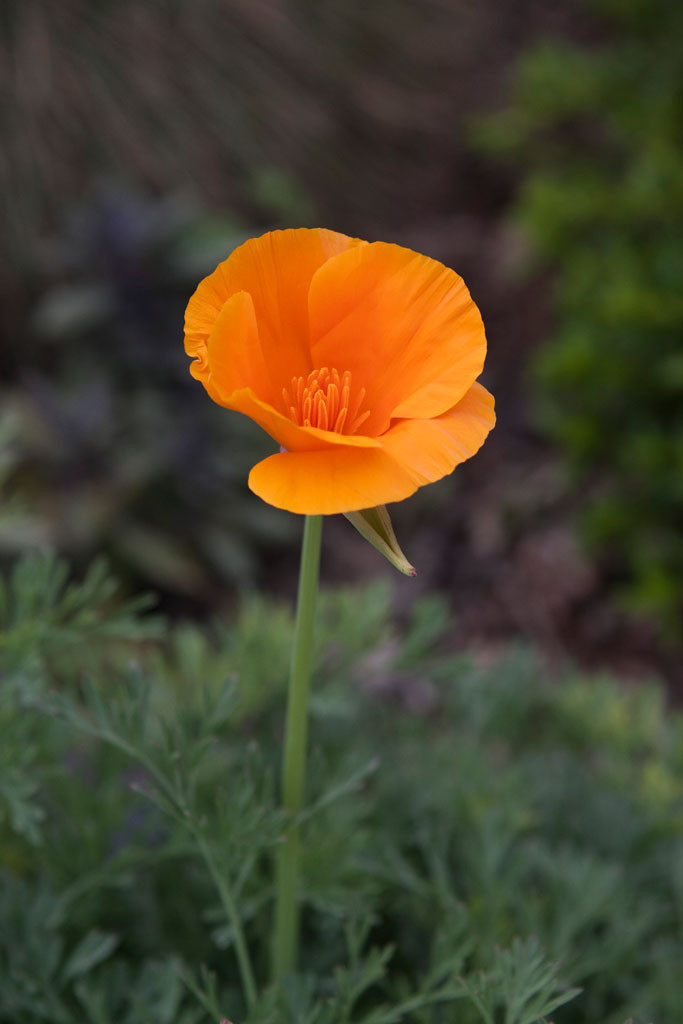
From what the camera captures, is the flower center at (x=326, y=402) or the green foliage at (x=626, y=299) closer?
the flower center at (x=326, y=402)

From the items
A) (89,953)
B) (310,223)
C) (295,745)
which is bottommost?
(310,223)

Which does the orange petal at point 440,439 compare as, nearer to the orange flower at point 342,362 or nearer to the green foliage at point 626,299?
the orange flower at point 342,362

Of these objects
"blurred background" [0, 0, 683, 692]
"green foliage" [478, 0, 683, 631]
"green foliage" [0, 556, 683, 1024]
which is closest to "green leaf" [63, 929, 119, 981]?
"green foliage" [0, 556, 683, 1024]

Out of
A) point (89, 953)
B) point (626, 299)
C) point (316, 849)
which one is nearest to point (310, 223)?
point (626, 299)

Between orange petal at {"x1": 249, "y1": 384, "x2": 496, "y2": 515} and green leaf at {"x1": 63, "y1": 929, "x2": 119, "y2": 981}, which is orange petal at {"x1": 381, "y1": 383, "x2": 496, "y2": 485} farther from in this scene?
green leaf at {"x1": 63, "y1": 929, "x2": 119, "y2": 981}

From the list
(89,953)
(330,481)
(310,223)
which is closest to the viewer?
(330,481)

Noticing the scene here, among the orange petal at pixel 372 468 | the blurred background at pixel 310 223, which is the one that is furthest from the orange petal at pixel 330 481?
the blurred background at pixel 310 223

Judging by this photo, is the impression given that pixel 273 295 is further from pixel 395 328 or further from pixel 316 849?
pixel 316 849
